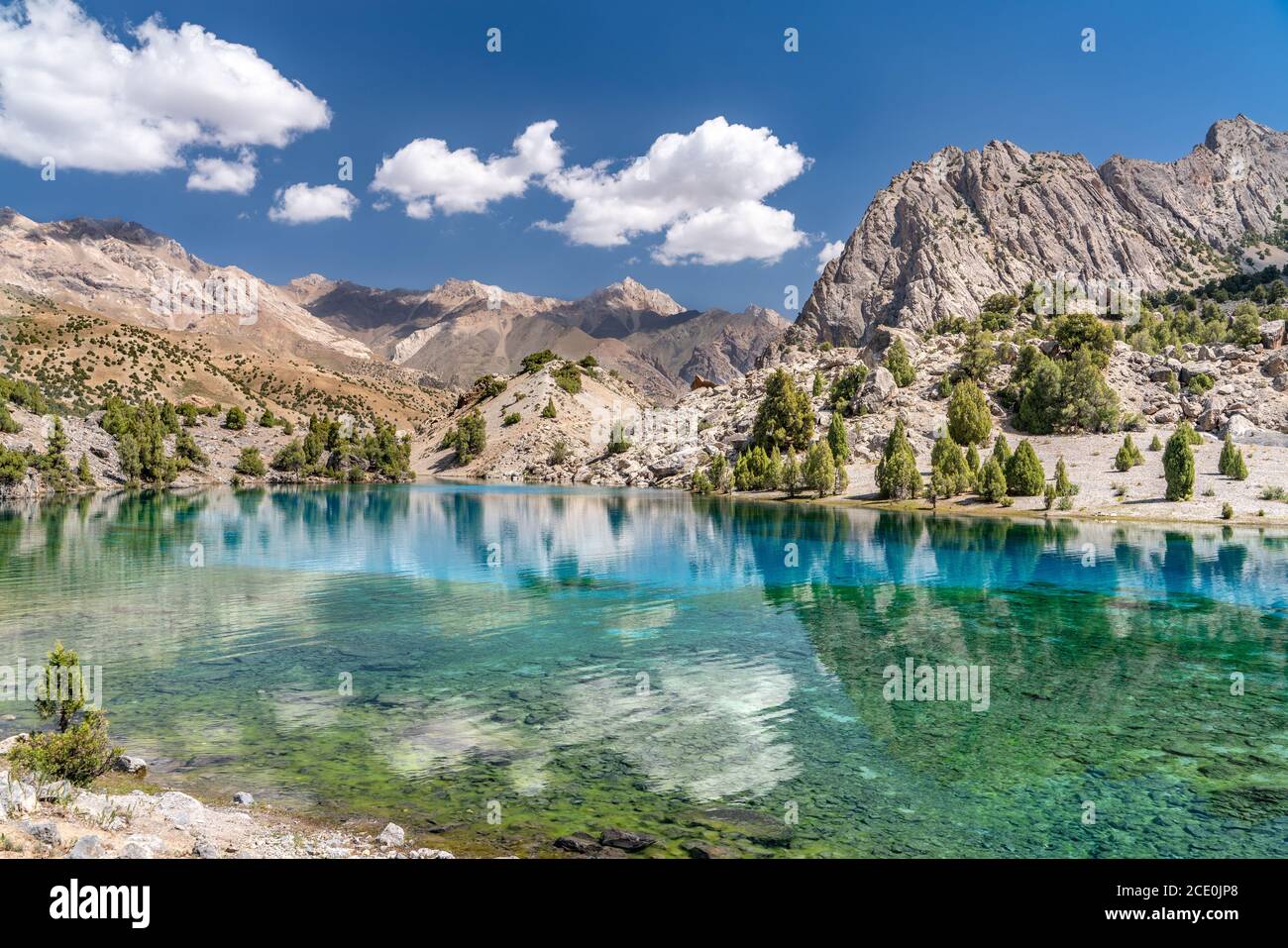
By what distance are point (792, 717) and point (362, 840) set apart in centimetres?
1186

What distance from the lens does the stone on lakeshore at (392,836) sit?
43.7 feet

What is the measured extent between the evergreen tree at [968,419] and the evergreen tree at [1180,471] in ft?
117

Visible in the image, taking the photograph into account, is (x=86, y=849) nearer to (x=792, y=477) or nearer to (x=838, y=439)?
(x=792, y=477)

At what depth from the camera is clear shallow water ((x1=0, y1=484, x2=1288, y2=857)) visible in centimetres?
1510

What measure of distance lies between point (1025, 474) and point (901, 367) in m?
56.8

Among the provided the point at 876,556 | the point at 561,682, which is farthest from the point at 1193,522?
the point at 561,682

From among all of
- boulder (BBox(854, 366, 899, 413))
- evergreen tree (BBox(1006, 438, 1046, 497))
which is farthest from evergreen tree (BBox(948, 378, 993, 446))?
evergreen tree (BBox(1006, 438, 1046, 497))

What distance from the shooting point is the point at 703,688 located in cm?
2361

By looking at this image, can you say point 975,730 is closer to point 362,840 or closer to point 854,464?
point 362,840

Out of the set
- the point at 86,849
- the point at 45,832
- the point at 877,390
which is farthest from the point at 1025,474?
the point at 45,832

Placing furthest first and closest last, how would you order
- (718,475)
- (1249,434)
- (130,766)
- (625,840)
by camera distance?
(718,475), (1249,434), (130,766), (625,840)

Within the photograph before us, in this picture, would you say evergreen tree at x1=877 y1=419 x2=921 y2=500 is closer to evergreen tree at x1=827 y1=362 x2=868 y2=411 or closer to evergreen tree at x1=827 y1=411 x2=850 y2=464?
evergreen tree at x1=827 y1=411 x2=850 y2=464

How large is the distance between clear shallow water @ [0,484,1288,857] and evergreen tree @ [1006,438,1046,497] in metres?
35.1

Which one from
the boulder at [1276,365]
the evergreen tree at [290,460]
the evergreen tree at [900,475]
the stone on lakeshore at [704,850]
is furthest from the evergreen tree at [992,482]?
the evergreen tree at [290,460]
